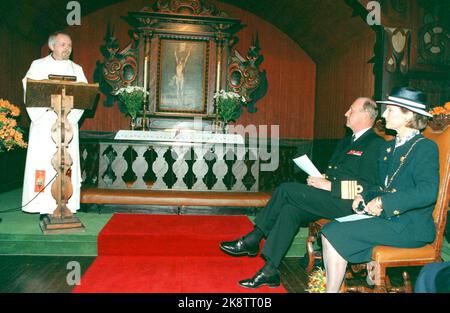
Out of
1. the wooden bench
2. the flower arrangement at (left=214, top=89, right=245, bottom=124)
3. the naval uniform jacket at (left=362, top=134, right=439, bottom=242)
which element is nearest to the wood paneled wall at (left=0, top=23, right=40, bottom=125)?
the wooden bench

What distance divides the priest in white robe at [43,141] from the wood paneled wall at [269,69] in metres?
4.31

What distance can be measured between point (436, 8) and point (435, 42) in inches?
17.9

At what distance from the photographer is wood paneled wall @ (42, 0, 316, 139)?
8.43 metres

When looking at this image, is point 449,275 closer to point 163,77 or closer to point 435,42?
point 435,42

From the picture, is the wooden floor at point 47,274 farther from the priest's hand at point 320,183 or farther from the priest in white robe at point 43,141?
the priest's hand at point 320,183

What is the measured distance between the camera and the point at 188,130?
311 inches

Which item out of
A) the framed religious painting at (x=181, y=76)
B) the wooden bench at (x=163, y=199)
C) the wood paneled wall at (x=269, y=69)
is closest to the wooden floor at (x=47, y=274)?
the wooden bench at (x=163, y=199)

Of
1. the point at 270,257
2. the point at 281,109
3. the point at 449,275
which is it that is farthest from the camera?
the point at 281,109

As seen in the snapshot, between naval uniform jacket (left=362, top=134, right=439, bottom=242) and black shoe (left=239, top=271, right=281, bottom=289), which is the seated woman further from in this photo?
black shoe (left=239, top=271, right=281, bottom=289)
